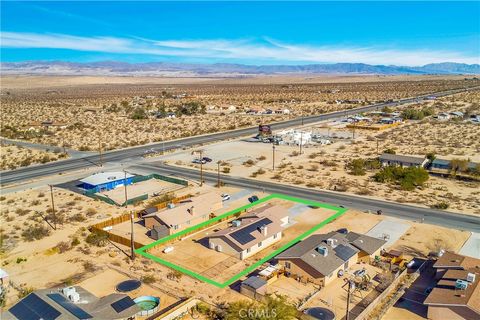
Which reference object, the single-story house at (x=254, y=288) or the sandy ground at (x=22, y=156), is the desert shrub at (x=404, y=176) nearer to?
the single-story house at (x=254, y=288)

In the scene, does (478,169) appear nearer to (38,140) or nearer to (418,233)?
(418,233)

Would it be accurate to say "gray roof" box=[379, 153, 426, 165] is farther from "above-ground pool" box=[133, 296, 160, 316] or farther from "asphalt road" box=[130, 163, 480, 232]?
"above-ground pool" box=[133, 296, 160, 316]

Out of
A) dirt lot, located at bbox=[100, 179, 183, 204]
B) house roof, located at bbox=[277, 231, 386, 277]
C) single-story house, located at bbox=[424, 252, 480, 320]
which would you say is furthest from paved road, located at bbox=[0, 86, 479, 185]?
single-story house, located at bbox=[424, 252, 480, 320]

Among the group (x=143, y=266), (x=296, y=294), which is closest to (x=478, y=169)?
(x=296, y=294)

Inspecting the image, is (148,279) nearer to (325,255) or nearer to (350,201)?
(325,255)

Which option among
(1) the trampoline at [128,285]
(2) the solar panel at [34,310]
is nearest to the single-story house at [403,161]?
(1) the trampoline at [128,285]

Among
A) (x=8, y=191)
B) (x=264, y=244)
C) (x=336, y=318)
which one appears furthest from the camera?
(x=8, y=191)
